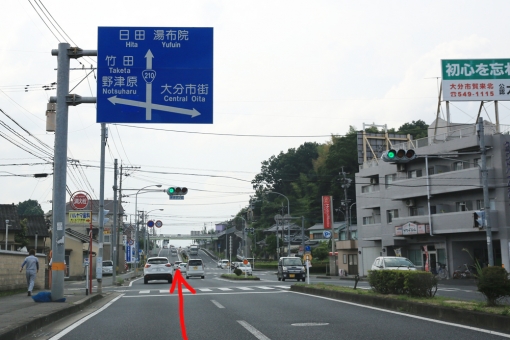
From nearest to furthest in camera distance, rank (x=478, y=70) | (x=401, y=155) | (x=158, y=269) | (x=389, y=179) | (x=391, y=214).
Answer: (x=401, y=155)
(x=158, y=269)
(x=478, y=70)
(x=389, y=179)
(x=391, y=214)

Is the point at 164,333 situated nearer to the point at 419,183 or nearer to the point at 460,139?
the point at 460,139

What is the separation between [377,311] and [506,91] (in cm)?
2625

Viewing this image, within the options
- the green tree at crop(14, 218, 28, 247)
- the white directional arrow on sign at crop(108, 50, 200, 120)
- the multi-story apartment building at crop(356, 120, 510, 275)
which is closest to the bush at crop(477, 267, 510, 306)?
the white directional arrow on sign at crop(108, 50, 200, 120)

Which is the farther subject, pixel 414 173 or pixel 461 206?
pixel 414 173

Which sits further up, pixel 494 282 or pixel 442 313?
pixel 494 282

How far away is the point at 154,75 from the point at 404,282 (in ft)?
27.0

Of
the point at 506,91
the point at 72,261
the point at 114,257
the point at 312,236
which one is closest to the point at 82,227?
the point at 72,261

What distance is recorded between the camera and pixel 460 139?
1489 inches

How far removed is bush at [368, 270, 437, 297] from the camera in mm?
13258

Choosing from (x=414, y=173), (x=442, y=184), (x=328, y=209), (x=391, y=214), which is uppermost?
(x=414, y=173)

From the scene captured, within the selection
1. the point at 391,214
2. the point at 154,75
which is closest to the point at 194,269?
the point at 391,214

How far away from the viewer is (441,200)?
41.2m

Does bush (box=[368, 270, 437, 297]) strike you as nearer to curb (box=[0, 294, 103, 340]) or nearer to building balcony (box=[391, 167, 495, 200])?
curb (box=[0, 294, 103, 340])

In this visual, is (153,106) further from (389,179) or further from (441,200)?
(389,179)
